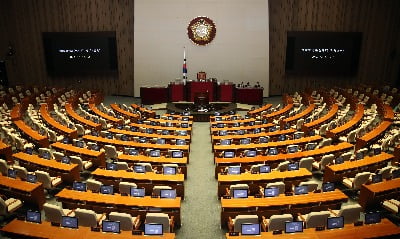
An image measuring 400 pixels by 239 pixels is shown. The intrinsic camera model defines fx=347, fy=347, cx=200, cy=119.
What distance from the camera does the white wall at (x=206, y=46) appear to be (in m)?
22.0

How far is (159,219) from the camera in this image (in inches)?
287

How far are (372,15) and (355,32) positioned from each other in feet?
4.95

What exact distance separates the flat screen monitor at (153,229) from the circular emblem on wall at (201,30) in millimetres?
17407

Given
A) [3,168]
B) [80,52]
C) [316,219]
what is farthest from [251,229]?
[80,52]

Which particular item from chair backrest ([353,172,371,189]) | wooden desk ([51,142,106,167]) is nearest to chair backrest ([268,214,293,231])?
chair backrest ([353,172,371,189])

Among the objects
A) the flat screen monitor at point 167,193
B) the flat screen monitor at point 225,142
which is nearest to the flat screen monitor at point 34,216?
the flat screen monitor at point 167,193

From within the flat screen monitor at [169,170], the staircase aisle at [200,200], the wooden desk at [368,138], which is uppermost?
the wooden desk at [368,138]

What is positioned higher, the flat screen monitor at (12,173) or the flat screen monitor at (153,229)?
the flat screen monitor at (12,173)

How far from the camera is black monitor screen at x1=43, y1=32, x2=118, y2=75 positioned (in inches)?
907

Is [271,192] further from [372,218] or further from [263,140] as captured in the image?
[263,140]

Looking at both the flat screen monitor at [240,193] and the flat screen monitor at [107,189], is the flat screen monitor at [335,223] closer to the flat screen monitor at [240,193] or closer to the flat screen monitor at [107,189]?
the flat screen monitor at [240,193]

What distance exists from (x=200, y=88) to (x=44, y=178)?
1342 centimetres

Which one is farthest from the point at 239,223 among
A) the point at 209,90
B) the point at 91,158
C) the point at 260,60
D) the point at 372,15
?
the point at 372,15

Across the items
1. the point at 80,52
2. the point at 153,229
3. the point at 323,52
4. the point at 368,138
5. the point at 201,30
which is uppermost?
the point at 201,30
